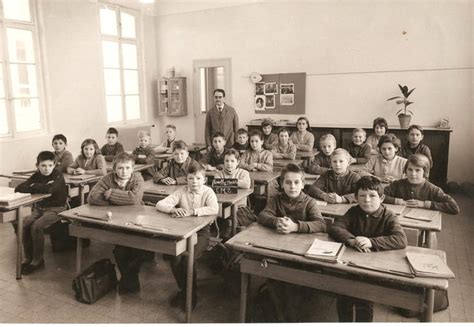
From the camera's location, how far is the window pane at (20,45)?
513cm

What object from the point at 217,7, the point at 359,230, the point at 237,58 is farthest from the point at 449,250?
the point at 217,7

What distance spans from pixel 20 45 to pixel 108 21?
1.87 m

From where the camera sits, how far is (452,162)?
5883 millimetres

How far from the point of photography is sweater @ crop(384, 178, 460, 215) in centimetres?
269

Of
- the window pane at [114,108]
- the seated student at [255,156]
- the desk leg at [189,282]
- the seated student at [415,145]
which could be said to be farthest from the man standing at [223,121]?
the desk leg at [189,282]

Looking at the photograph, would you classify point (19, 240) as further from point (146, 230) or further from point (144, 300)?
point (146, 230)

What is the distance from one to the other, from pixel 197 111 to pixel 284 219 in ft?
19.4

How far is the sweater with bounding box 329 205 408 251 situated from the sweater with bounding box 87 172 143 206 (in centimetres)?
145

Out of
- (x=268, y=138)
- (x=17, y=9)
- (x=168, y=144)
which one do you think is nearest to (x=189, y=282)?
(x=268, y=138)

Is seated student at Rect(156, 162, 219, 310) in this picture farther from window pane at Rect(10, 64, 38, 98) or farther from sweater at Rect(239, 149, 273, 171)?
window pane at Rect(10, 64, 38, 98)

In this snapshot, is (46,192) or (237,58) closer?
(46,192)

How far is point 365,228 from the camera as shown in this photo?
2182 millimetres

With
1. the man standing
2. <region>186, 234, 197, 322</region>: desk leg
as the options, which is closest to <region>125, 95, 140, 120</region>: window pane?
the man standing

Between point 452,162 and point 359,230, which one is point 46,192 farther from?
point 452,162
